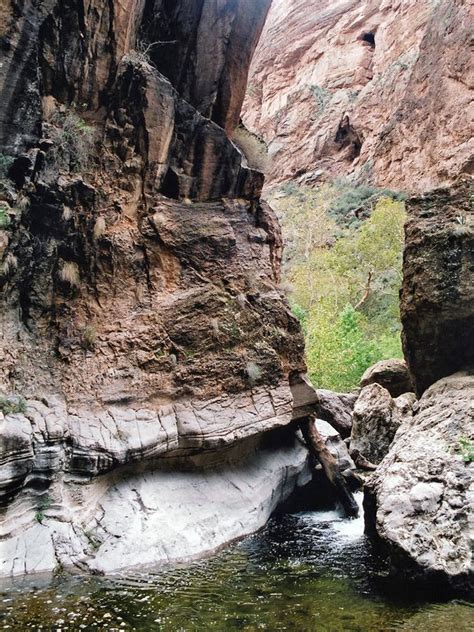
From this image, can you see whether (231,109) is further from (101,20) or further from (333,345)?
(333,345)

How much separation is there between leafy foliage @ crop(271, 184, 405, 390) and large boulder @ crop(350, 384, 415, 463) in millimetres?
9832

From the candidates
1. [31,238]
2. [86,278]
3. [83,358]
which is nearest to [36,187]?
[31,238]

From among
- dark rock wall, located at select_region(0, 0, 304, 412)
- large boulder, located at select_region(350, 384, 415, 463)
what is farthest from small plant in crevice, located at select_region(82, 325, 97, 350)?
large boulder, located at select_region(350, 384, 415, 463)

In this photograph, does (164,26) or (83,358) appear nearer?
(83,358)

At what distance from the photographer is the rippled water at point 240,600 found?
6.08 metres

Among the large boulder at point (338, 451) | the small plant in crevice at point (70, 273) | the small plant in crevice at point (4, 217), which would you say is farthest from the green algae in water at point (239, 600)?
the small plant in crevice at point (4, 217)

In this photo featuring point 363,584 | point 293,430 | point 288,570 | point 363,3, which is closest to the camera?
point 363,584

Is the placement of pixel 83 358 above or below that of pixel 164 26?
below

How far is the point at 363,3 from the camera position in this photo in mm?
65125

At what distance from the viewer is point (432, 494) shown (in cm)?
755

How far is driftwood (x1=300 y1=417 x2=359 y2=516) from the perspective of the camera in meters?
12.3

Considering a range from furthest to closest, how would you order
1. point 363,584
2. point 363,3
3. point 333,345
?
point 363,3
point 333,345
point 363,584

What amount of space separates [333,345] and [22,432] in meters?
19.8

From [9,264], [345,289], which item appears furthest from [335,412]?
[345,289]
